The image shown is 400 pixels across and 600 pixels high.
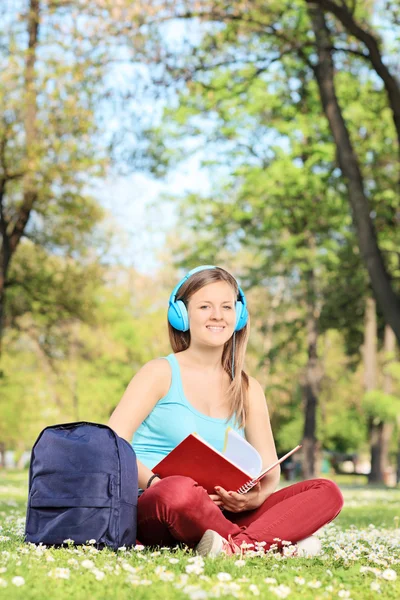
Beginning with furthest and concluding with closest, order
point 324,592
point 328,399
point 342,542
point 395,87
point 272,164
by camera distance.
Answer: point 328,399 → point 272,164 → point 395,87 → point 342,542 → point 324,592

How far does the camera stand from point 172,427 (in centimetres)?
526

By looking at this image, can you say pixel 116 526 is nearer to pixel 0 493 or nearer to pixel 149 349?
pixel 0 493

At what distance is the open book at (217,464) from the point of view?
467 cm

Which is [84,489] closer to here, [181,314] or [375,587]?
[181,314]

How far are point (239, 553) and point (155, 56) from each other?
1056cm

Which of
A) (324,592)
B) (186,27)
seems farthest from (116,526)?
(186,27)

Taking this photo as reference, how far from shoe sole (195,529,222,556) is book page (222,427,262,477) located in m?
0.47

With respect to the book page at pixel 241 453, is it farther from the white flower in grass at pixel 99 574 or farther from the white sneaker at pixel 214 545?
the white flower in grass at pixel 99 574

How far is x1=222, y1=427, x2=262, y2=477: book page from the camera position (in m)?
4.98

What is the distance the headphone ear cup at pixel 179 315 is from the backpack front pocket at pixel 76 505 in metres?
1.28

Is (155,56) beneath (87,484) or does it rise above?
above

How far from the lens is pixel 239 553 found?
4.62 m

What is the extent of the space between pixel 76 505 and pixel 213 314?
1508 millimetres

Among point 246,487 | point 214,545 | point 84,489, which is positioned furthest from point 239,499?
point 84,489
